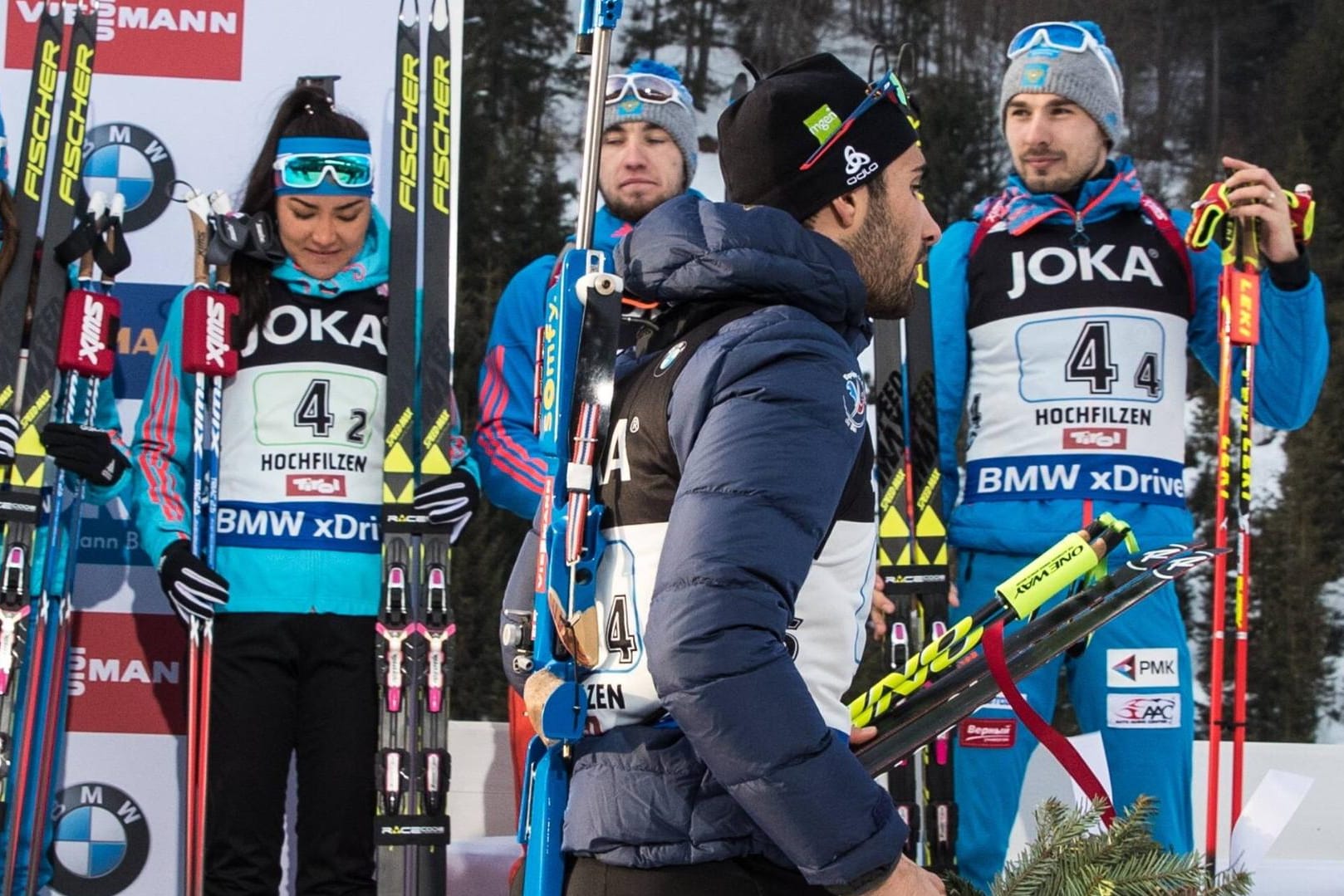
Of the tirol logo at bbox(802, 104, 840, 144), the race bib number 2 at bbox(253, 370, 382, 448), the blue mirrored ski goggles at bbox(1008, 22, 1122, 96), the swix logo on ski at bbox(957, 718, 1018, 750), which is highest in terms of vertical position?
the blue mirrored ski goggles at bbox(1008, 22, 1122, 96)

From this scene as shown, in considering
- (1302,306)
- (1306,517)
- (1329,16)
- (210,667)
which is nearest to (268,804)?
(210,667)

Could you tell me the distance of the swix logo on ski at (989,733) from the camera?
3408mm

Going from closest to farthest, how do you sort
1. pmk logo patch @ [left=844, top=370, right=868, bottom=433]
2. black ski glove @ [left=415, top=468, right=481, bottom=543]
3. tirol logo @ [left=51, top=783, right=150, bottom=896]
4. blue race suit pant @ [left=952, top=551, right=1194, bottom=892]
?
pmk logo patch @ [left=844, top=370, right=868, bottom=433] → blue race suit pant @ [left=952, top=551, right=1194, bottom=892] → black ski glove @ [left=415, top=468, right=481, bottom=543] → tirol logo @ [left=51, top=783, right=150, bottom=896]

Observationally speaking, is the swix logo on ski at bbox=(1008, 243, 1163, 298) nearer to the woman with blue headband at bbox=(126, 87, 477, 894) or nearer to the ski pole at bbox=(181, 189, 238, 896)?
the woman with blue headband at bbox=(126, 87, 477, 894)

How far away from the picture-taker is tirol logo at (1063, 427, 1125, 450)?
11.3ft

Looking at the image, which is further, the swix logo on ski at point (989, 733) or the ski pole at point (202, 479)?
the ski pole at point (202, 479)

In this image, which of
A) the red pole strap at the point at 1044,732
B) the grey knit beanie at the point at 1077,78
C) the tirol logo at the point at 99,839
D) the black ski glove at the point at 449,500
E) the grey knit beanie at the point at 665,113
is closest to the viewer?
the red pole strap at the point at 1044,732

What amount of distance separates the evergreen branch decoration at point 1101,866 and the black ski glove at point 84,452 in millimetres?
2566

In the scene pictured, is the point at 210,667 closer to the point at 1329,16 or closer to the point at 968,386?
the point at 968,386

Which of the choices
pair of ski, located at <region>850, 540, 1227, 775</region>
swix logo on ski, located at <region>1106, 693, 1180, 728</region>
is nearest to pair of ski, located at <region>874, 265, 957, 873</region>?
swix logo on ski, located at <region>1106, 693, 1180, 728</region>

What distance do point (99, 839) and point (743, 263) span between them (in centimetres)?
322

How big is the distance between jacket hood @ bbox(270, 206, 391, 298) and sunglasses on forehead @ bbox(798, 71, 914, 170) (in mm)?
2162

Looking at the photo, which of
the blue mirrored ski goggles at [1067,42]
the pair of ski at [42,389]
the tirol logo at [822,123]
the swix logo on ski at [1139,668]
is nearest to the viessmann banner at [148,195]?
the pair of ski at [42,389]

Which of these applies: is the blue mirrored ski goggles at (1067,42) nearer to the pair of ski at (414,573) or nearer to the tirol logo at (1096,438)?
the tirol logo at (1096,438)
